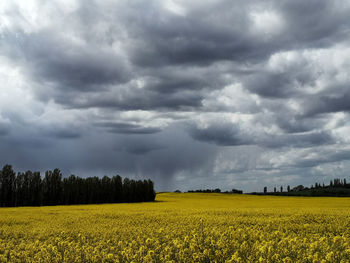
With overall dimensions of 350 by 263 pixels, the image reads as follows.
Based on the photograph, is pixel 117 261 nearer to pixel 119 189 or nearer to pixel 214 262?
pixel 214 262

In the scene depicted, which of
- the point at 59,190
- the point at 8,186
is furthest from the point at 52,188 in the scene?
the point at 8,186

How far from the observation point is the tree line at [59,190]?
100125 millimetres

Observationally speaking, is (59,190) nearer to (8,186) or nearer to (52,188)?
(52,188)

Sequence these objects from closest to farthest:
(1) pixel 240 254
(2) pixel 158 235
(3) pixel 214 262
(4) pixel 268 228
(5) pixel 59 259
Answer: (3) pixel 214 262
(1) pixel 240 254
(5) pixel 59 259
(2) pixel 158 235
(4) pixel 268 228

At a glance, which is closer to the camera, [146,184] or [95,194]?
[95,194]

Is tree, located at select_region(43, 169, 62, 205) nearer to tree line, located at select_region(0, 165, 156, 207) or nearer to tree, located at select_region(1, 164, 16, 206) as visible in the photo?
tree line, located at select_region(0, 165, 156, 207)

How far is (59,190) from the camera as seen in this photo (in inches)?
4080

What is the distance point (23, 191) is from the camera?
332 feet

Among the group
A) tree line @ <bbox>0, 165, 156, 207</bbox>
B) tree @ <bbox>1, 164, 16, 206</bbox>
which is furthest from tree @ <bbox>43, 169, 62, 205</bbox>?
tree @ <bbox>1, 164, 16, 206</bbox>

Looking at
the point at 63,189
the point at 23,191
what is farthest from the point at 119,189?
the point at 23,191

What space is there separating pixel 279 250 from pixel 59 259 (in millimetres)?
8033

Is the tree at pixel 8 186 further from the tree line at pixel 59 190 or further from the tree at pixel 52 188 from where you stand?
the tree at pixel 52 188

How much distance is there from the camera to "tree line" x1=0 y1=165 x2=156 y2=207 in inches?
3942

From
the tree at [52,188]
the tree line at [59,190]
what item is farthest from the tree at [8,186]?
the tree at [52,188]
